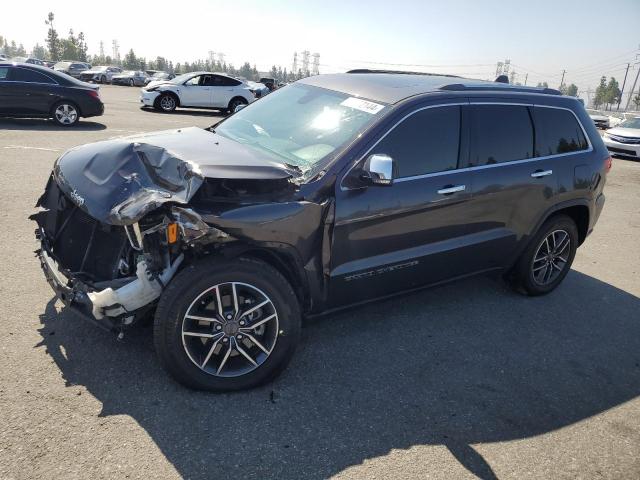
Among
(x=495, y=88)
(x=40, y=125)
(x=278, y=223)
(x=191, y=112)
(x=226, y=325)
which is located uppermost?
(x=495, y=88)

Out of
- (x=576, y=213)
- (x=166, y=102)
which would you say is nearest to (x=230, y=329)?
(x=576, y=213)

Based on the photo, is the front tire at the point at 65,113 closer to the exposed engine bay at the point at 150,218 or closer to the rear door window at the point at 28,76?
the rear door window at the point at 28,76

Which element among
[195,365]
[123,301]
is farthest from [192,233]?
[195,365]

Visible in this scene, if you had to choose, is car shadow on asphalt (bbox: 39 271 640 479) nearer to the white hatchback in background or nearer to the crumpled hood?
the crumpled hood

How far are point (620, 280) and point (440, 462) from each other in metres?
4.15

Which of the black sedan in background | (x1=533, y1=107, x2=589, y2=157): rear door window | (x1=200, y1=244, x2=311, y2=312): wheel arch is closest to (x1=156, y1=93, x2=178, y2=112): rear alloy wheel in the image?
the black sedan in background

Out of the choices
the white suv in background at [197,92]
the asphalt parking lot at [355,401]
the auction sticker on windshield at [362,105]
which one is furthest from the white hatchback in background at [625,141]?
the auction sticker on windshield at [362,105]

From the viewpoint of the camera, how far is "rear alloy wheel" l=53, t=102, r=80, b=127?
12.2 m

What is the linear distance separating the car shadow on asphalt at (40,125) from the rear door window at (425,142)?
10.8 meters

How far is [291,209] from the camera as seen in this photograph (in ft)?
9.86

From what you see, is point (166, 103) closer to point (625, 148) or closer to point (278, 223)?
point (625, 148)

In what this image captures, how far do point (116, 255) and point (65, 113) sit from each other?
11.0 meters

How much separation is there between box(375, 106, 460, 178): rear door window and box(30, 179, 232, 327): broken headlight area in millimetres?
1428

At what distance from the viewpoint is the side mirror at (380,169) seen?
3080 mm
